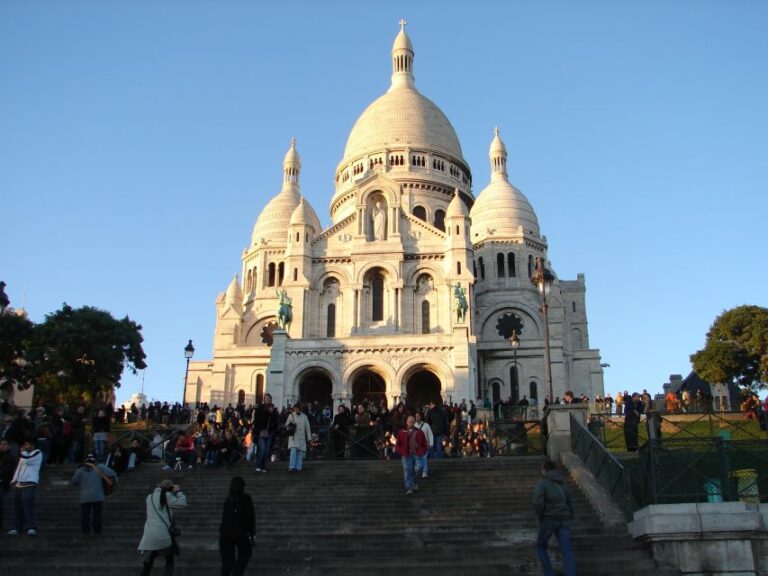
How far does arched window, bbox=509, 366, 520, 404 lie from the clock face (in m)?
4.37

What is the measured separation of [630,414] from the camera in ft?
69.9

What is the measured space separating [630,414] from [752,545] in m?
8.38

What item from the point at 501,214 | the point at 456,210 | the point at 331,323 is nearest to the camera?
the point at 331,323

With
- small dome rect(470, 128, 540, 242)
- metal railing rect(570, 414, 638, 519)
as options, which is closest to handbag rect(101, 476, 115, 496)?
metal railing rect(570, 414, 638, 519)

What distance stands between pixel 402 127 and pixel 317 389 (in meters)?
25.6

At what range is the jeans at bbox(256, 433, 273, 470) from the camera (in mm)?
20297

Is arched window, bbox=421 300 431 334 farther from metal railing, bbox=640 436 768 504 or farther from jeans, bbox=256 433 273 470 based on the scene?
metal railing, bbox=640 436 768 504

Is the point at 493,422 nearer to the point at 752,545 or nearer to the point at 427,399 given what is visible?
the point at 752,545

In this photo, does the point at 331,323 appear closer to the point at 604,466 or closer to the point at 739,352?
the point at 739,352

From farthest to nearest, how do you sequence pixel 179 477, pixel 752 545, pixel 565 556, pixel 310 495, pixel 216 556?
pixel 179 477
pixel 310 495
pixel 216 556
pixel 752 545
pixel 565 556

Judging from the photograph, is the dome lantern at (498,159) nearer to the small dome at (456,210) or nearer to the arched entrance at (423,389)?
the small dome at (456,210)

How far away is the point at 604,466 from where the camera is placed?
16531mm

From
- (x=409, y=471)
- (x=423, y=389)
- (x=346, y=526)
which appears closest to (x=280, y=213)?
(x=423, y=389)

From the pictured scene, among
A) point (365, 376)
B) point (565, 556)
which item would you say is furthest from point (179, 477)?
point (365, 376)
